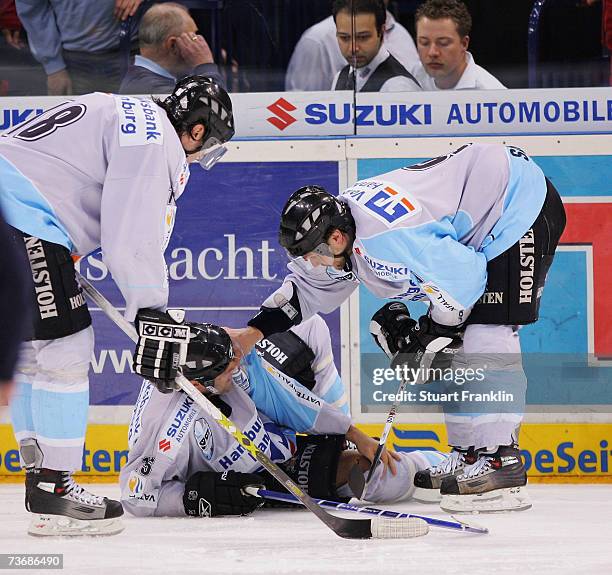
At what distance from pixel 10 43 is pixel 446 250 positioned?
84.5 inches

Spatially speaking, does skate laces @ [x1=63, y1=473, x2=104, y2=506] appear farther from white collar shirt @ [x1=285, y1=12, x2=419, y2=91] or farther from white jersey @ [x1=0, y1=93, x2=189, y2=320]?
white collar shirt @ [x1=285, y1=12, x2=419, y2=91]

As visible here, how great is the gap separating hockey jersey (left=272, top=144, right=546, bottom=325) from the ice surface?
639 mm

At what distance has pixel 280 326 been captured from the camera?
11.1 feet

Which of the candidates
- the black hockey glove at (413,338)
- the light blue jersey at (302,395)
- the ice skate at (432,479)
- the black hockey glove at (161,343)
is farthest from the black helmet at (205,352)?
the ice skate at (432,479)

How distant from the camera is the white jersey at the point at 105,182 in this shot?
103 inches

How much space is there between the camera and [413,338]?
3.28 metres

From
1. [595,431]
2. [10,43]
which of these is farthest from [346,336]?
[10,43]

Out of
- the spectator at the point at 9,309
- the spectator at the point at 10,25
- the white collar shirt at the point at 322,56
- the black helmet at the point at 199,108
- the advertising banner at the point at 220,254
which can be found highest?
the spectator at the point at 10,25

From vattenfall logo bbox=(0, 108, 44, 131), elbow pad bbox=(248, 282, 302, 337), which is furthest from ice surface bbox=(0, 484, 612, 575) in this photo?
vattenfall logo bbox=(0, 108, 44, 131)

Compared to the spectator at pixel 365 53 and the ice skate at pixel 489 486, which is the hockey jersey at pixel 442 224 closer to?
the ice skate at pixel 489 486

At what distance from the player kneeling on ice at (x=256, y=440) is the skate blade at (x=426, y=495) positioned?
0.02 meters

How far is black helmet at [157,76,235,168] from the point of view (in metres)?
2.85

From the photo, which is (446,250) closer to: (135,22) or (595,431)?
(595,431)

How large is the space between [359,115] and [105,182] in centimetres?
157
